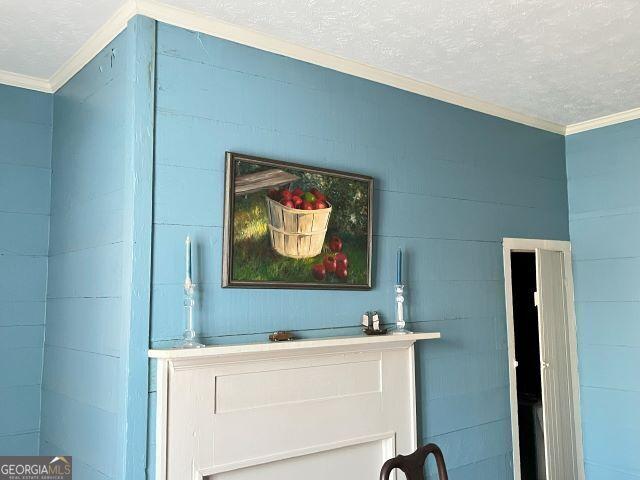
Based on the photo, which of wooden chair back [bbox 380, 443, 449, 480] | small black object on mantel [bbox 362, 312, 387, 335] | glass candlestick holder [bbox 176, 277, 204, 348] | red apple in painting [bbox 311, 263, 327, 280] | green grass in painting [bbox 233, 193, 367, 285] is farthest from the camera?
small black object on mantel [bbox 362, 312, 387, 335]

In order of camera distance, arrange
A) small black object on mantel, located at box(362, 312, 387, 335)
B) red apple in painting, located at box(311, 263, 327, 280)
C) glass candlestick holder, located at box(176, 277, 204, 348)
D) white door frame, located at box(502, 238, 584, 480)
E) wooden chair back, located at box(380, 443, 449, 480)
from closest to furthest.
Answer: wooden chair back, located at box(380, 443, 449, 480)
glass candlestick holder, located at box(176, 277, 204, 348)
red apple in painting, located at box(311, 263, 327, 280)
small black object on mantel, located at box(362, 312, 387, 335)
white door frame, located at box(502, 238, 584, 480)

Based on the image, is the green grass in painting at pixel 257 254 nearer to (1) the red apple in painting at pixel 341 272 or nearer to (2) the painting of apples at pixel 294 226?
(2) the painting of apples at pixel 294 226

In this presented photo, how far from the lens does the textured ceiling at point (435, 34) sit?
2.03 metres

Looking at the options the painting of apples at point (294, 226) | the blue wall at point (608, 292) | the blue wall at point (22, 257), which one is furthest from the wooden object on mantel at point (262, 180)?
the blue wall at point (608, 292)

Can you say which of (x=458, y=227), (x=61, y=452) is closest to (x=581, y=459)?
(x=458, y=227)

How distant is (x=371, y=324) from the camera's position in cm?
247

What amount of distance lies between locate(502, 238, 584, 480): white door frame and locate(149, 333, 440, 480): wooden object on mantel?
2.61ft

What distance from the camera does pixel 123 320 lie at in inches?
75.2

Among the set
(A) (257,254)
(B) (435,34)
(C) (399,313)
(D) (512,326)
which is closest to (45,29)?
(A) (257,254)

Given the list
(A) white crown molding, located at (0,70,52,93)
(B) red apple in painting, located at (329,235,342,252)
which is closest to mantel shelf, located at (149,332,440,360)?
(B) red apple in painting, located at (329,235,342,252)

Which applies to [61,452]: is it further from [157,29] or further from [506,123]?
[506,123]

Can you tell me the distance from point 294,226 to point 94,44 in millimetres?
1041

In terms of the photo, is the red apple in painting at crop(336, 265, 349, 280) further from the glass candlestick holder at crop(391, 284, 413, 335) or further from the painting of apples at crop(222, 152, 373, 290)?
the glass candlestick holder at crop(391, 284, 413, 335)

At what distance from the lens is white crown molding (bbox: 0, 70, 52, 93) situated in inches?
99.4
